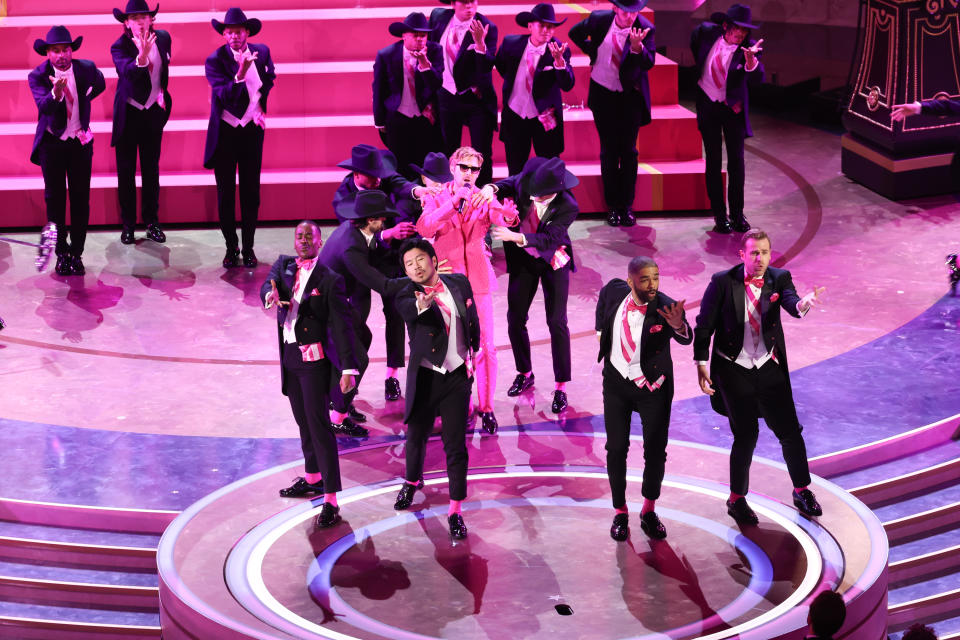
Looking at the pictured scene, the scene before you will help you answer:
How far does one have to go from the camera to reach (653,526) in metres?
6.28

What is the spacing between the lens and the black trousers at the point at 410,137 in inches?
392

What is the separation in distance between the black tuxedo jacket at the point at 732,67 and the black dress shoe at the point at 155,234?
437 cm

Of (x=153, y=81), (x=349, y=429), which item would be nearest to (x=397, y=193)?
(x=349, y=429)

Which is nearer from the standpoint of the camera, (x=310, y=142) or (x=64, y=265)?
(x=64, y=265)

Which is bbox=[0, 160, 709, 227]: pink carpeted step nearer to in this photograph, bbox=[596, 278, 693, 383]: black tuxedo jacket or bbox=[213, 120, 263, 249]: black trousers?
bbox=[213, 120, 263, 249]: black trousers

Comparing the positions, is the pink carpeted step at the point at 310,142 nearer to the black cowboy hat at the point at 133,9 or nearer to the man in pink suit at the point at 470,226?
the black cowboy hat at the point at 133,9

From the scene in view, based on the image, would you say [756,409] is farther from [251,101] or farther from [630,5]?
[251,101]

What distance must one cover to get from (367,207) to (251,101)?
3.20 m

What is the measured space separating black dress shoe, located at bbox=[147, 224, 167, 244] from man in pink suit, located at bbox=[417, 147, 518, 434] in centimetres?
413

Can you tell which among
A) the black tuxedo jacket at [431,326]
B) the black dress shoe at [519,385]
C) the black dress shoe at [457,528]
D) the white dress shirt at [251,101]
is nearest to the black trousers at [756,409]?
the black tuxedo jacket at [431,326]

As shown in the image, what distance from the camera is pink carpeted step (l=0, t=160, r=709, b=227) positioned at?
11.1 metres

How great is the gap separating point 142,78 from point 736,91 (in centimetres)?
446

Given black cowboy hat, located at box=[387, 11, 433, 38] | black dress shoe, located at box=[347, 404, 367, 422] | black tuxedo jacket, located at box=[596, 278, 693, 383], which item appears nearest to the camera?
black tuxedo jacket, located at box=[596, 278, 693, 383]

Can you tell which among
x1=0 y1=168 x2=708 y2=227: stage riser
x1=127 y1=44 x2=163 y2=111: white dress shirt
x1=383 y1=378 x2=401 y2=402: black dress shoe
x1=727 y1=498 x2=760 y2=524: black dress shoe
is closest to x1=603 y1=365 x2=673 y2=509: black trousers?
x1=727 y1=498 x2=760 y2=524: black dress shoe
